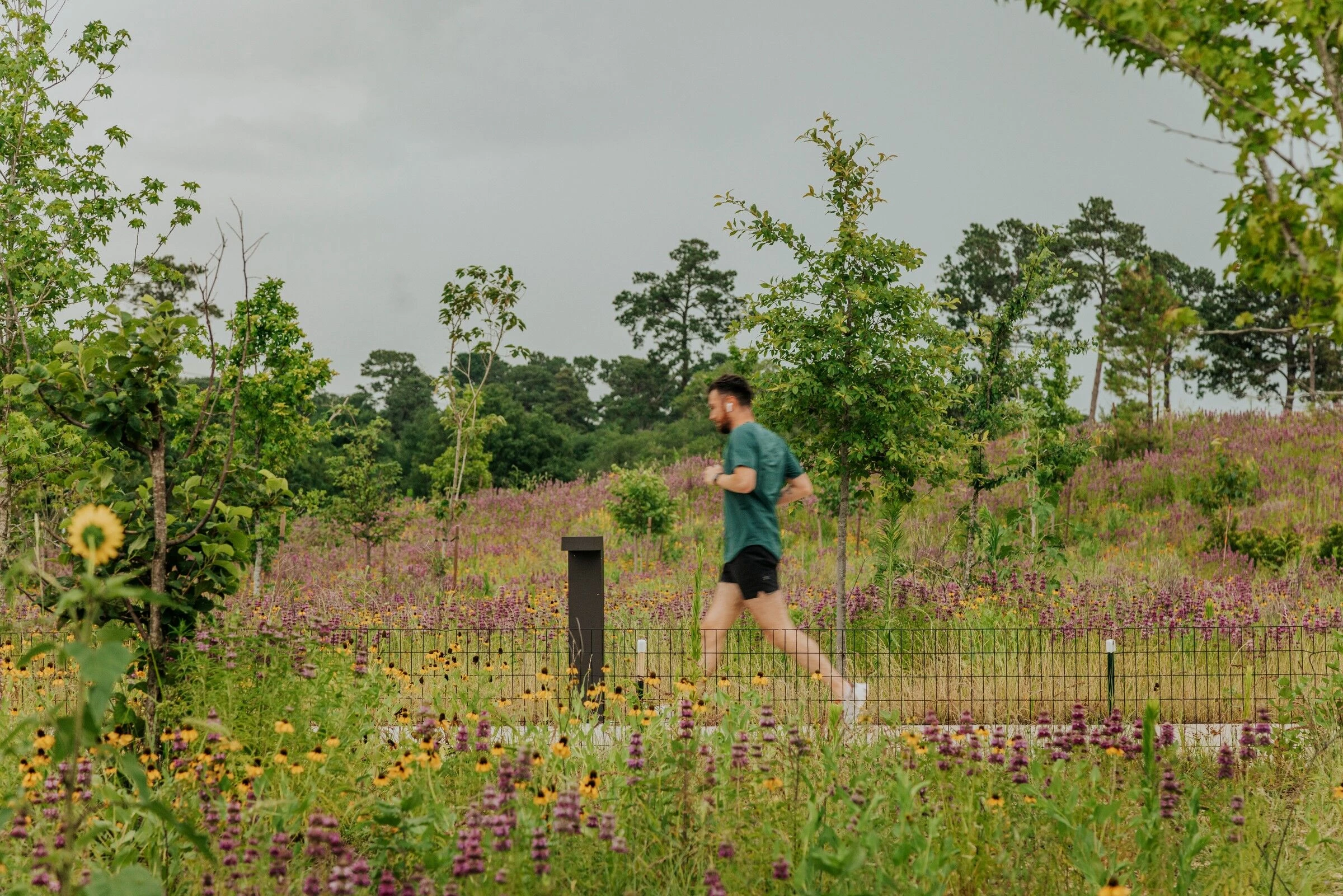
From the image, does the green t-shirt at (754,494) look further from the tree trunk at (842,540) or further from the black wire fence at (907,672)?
the tree trunk at (842,540)

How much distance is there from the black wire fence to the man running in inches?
1.9

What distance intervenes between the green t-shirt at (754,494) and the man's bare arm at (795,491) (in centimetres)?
9

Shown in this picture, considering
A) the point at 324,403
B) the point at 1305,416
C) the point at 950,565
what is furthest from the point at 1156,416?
the point at 324,403

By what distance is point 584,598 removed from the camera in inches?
255

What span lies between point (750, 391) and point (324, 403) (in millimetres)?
47353

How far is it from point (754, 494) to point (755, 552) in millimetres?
321

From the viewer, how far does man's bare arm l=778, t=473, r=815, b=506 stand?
575 cm

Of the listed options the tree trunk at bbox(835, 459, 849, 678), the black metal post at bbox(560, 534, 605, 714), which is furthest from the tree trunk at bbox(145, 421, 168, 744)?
the tree trunk at bbox(835, 459, 849, 678)

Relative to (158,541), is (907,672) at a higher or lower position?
lower

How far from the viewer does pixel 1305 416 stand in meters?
22.1

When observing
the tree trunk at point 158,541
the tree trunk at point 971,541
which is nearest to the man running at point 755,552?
the tree trunk at point 158,541

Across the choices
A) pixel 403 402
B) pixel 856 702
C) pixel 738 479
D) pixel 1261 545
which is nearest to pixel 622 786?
pixel 856 702

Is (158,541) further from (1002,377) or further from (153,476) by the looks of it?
(1002,377)

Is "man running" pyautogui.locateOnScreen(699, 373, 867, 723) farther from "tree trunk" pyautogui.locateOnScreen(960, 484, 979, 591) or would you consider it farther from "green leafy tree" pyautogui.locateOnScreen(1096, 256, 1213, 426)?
"green leafy tree" pyautogui.locateOnScreen(1096, 256, 1213, 426)
